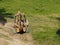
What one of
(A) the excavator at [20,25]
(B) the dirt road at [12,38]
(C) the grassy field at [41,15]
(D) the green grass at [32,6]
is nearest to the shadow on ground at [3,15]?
(C) the grassy field at [41,15]

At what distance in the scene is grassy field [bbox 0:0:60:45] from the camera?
48.0 feet

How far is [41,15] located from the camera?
19453 millimetres

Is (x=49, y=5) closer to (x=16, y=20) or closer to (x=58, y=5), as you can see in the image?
(x=58, y=5)

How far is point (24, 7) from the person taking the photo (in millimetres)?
21344

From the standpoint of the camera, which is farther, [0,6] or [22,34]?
[0,6]

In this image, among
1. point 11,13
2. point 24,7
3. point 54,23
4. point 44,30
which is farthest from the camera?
point 24,7

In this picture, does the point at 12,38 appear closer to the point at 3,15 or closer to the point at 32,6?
the point at 3,15

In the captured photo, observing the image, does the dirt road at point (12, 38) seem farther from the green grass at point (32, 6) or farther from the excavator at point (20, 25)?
the green grass at point (32, 6)

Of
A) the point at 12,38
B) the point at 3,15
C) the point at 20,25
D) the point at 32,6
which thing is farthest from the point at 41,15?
the point at 12,38

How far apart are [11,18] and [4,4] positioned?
4.52 metres

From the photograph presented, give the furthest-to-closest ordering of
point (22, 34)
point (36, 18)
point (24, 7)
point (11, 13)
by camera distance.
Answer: point (24, 7), point (11, 13), point (36, 18), point (22, 34)

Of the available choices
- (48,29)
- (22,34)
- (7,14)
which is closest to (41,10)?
(7,14)

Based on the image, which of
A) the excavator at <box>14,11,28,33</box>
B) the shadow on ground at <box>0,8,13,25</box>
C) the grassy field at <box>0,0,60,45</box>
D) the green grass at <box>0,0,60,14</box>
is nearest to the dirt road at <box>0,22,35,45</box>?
the excavator at <box>14,11,28,33</box>

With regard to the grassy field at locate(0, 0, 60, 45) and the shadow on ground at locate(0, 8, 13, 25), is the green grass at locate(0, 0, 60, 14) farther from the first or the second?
the shadow on ground at locate(0, 8, 13, 25)
